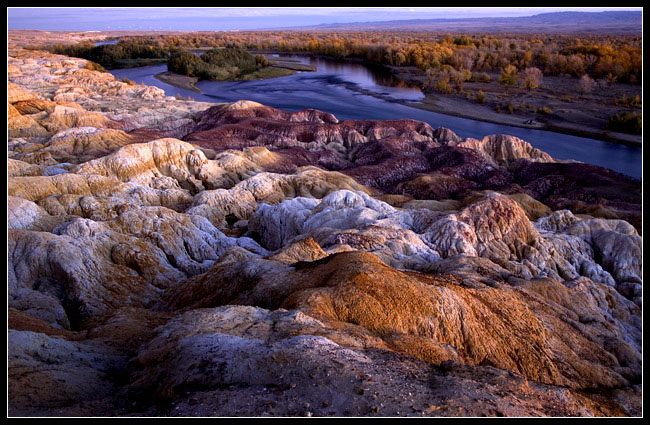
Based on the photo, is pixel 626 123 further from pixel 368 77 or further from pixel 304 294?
pixel 304 294

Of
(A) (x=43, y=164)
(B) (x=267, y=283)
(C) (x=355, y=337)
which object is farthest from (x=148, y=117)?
(C) (x=355, y=337)

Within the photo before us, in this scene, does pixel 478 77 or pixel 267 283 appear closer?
pixel 267 283

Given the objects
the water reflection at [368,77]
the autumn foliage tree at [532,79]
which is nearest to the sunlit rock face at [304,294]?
the autumn foliage tree at [532,79]

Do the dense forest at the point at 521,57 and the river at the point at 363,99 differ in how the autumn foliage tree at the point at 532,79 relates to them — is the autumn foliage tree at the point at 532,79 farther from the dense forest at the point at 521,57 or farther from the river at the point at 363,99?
the river at the point at 363,99

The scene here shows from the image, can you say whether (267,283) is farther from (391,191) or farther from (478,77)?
(478,77)

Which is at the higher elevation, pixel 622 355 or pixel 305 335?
pixel 305 335

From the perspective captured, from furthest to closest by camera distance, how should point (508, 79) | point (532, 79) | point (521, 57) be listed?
point (521, 57) < point (508, 79) < point (532, 79)

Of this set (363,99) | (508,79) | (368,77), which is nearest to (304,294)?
(363,99)
